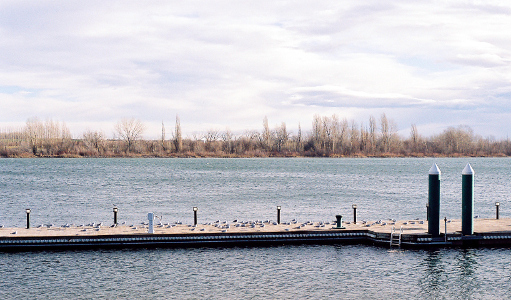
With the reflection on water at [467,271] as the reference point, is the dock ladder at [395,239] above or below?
above

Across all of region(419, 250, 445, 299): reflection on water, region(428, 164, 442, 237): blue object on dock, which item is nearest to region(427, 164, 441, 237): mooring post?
region(428, 164, 442, 237): blue object on dock

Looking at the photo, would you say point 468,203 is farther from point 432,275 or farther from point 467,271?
point 432,275

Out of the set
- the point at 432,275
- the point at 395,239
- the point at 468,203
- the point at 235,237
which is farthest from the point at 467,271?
the point at 235,237

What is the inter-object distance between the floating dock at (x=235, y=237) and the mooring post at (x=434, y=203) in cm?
36

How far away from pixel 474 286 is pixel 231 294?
25.8 ft

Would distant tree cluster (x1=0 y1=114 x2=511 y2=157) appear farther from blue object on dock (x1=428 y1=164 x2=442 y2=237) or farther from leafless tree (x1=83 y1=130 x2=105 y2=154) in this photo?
blue object on dock (x1=428 y1=164 x2=442 y2=237)

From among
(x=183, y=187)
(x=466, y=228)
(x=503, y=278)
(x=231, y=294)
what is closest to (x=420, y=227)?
(x=466, y=228)

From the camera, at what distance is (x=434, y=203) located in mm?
22016

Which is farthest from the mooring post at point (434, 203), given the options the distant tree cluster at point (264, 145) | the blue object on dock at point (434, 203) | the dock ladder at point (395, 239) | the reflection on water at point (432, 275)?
the distant tree cluster at point (264, 145)

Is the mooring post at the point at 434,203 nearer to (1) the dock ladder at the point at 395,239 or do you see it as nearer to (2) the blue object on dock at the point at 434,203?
(2) the blue object on dock at the point at 434,203

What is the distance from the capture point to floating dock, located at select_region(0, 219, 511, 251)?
21984 mm

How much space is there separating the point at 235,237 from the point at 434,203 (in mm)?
8194

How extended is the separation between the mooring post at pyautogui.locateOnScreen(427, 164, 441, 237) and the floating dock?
36 cm

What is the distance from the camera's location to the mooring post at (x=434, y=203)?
2197cm
